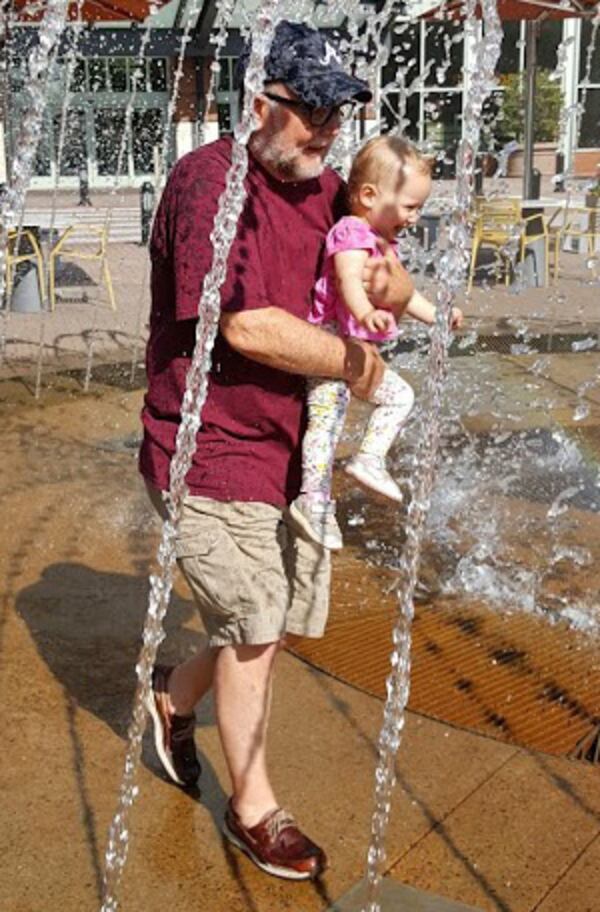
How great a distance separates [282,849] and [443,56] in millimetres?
31356

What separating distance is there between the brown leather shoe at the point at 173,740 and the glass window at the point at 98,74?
27.5 metres

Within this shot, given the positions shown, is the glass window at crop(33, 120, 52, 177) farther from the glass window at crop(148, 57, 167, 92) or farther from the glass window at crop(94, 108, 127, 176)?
the glass window at crop(148, 57, 167, 92)

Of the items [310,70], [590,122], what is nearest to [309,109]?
[310,70]

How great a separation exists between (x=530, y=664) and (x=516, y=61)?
94.8 feet

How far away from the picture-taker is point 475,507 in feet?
17.1

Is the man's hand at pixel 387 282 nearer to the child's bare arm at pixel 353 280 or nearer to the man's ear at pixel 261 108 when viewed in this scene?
the child's bare arm at pixel 353 280

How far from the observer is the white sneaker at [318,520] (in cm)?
273

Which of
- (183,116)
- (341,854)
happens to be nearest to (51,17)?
(341,854)

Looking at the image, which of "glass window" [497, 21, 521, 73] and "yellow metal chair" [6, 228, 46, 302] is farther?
"glass window" [497, 21, 521, 73]

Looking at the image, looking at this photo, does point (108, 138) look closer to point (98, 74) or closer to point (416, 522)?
point (98, 74)

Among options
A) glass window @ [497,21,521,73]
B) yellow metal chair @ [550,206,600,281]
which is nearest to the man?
yellow metal chair @ [550,206,600,281]

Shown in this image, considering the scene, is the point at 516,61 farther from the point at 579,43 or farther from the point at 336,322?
the point at 336,322

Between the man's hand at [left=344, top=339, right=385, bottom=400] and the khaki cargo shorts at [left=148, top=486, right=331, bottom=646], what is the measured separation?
1.10 ft

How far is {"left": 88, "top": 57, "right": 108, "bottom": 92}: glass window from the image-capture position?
1127 inches
